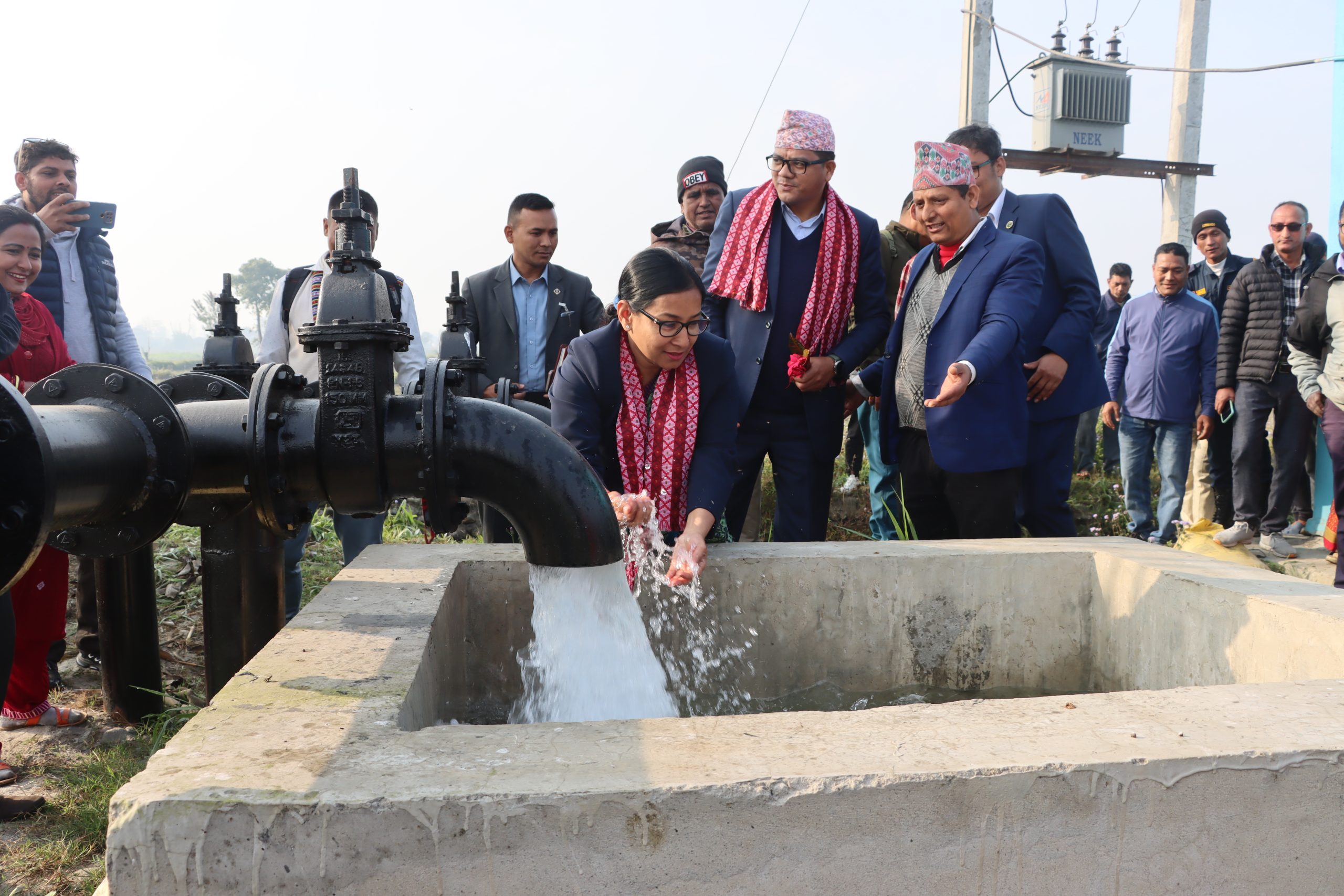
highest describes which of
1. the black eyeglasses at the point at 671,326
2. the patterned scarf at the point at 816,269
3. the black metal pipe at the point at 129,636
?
the patterned scarf at the point at 816,269

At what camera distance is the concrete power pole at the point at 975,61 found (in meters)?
8.95

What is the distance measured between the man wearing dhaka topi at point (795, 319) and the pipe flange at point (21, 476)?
8.39 feet

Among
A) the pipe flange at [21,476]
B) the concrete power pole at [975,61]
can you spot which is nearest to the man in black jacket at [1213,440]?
the concrete power pole at [975,61]

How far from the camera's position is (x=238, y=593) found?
2850 mm

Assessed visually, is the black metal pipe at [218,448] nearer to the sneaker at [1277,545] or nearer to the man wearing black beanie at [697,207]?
the man wearing black beanie at [697,207]

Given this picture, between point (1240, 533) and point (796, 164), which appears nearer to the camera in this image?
point (796, 164)

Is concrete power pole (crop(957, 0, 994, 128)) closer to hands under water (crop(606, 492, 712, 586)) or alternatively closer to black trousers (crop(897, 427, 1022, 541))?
black trousers (crop(897, 427, 1022, 541))

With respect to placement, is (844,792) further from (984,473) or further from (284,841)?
(984,473)

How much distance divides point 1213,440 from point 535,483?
→ 591 cm

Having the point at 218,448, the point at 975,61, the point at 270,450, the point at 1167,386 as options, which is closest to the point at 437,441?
the point at 270,450

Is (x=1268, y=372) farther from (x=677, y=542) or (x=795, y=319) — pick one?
(x=677, y=542)

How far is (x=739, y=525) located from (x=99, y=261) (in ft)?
9.74

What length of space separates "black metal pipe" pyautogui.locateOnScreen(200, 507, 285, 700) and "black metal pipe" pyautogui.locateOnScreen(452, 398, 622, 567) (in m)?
1.23

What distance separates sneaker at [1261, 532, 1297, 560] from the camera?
6.00 metres
